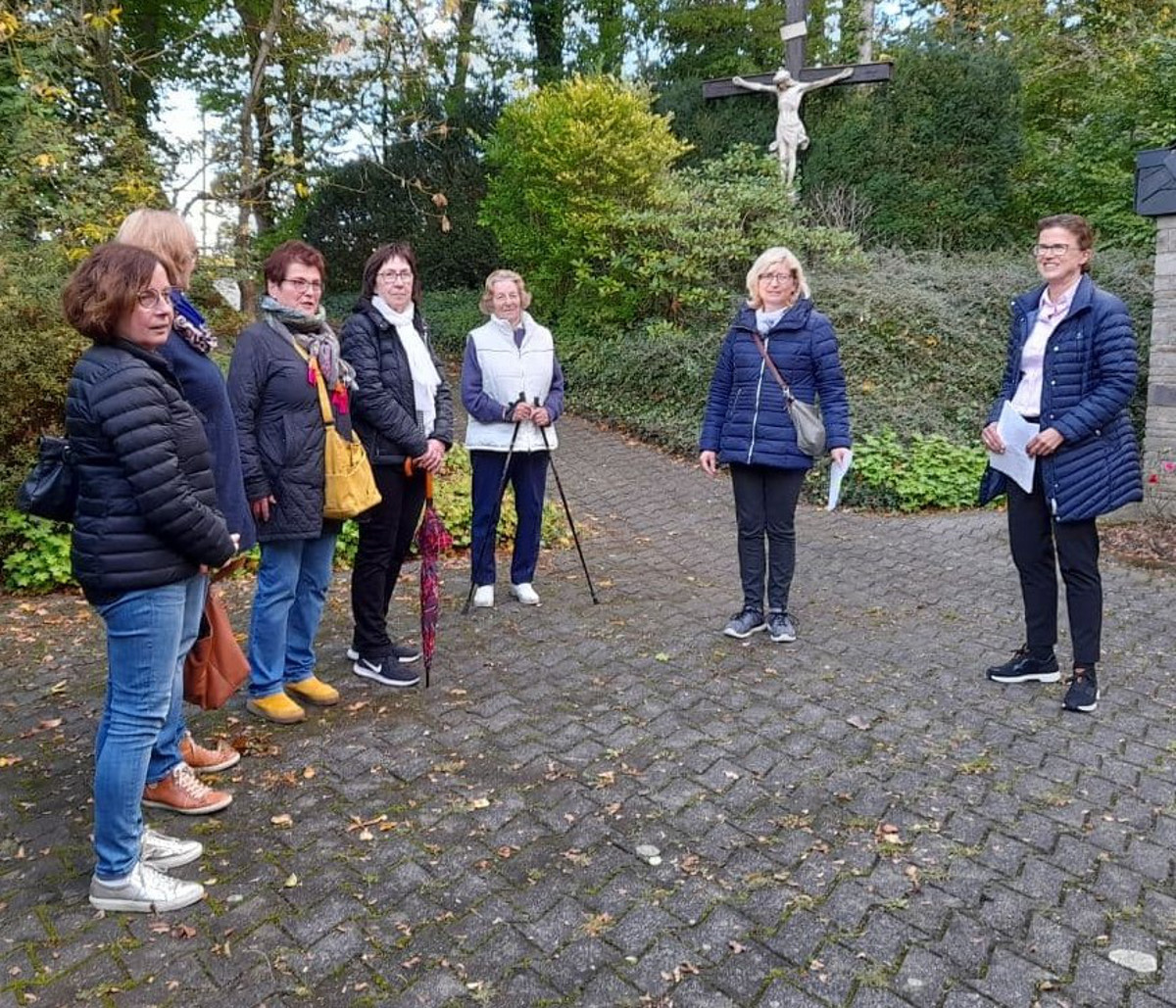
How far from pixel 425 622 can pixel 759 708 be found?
150cm

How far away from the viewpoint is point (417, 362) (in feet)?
14.4

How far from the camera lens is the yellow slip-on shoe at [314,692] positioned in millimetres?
4039

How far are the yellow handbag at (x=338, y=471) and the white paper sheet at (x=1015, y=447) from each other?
2.73m

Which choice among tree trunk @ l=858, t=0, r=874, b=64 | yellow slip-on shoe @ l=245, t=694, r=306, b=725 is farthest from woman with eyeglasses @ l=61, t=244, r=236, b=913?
tree trunk @ l=858, t=0, r=874, b=64

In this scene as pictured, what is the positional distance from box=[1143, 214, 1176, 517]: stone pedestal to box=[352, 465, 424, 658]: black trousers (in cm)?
603

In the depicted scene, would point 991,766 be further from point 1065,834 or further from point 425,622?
point 425,622

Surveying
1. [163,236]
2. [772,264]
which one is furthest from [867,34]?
[163,236]

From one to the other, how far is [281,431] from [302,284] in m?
0.57

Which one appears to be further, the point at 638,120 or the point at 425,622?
the point at 638,120

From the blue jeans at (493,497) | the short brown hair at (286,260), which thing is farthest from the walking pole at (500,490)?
the short brown hair at (286,260)

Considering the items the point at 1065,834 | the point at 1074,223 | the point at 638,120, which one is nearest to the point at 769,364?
the point at 1074,223

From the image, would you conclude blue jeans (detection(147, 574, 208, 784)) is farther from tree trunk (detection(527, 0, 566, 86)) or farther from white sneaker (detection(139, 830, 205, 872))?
tree trunk (detection(527, 0, 566, 86))

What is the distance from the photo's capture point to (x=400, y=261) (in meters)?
4.21

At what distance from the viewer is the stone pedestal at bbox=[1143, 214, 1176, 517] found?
7305 millimetres
